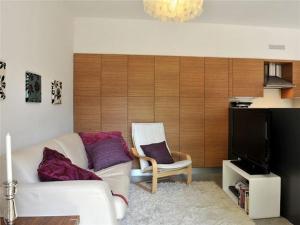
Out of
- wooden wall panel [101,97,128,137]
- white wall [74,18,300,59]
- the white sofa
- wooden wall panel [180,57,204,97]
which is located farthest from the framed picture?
wooden wall panel [180,57,204,97]

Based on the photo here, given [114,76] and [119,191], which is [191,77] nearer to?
[114,76]

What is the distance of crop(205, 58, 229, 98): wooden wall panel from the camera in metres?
4.15

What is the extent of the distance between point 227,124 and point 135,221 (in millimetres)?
2577

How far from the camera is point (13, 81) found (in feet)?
6.81

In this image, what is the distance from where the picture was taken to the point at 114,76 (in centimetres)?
399

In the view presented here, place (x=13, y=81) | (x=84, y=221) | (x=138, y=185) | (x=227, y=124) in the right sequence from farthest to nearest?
(x=227, y=124) < (x=138, y=185) < (x=13, y=81) < (x=84, y=221)

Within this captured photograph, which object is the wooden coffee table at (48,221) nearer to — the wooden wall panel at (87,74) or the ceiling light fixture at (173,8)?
the ceiling light fixture at (173,8)

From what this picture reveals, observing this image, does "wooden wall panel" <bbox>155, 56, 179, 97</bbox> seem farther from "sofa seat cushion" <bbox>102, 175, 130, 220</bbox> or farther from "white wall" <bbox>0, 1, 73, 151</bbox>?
"sofa seat cushion" <bbox>102, 175, 130, 220</bbox>

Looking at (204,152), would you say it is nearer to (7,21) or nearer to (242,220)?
(242,220)

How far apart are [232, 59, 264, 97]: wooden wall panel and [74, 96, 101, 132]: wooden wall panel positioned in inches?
98.1

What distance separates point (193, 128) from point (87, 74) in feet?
6.87

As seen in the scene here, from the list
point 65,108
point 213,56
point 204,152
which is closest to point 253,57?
point 213,56

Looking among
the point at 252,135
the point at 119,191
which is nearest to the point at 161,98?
the point at 252,135

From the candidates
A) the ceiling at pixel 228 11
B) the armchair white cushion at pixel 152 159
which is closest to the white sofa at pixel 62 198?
the armchair white cushion at pixel 152 159
